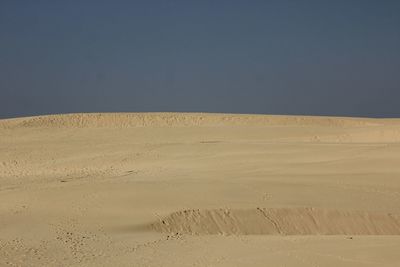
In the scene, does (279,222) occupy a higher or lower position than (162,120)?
lower

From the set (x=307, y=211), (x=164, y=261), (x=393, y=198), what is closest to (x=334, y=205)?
(x=307, y=211)

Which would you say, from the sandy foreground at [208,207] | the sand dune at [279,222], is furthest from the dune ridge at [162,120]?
the sand dune at [279,222]

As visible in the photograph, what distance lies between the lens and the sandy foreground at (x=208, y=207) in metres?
7.87

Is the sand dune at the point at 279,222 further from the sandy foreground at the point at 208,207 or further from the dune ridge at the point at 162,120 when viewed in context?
the dune ridge at the point at 162,120

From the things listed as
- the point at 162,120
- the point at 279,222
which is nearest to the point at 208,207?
the point at 279,222

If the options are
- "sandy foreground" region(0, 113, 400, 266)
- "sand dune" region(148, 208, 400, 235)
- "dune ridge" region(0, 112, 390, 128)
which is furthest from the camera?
"dune ridge" region(0, 112, 390, 128)

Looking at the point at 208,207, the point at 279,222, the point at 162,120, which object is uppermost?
the point at 162,120

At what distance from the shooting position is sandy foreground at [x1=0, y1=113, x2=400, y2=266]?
7867 mm

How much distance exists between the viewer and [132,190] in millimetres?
12570

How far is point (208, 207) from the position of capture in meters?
11.2

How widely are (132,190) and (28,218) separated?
9.05ft

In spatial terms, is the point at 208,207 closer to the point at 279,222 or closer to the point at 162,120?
the point at 279,222

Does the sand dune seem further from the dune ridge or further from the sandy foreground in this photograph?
the dune ridge

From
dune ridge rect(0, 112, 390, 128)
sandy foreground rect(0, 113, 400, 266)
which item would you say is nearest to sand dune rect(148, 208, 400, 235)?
sandy foreground rect(0, 113, 400, 266)
